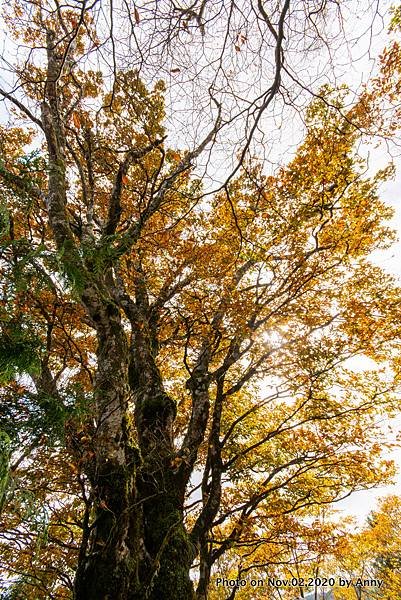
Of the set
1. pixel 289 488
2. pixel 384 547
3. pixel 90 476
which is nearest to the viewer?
pixel 90 476

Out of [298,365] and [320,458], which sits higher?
[298,365]

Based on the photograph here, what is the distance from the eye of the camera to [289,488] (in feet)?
26.7

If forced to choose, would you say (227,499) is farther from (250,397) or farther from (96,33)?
(96,33)

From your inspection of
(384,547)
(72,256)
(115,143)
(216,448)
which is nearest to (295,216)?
(115,143)

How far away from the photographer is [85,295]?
370 centimetres

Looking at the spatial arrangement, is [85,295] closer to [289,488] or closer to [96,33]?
[96,33]

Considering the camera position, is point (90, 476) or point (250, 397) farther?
point (250, 397)

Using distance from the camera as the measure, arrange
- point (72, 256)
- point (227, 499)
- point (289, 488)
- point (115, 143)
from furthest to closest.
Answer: point (227, 499) → point (289, 488) → point (115, 143) → point (72, 256)

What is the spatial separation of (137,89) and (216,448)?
5.30 m

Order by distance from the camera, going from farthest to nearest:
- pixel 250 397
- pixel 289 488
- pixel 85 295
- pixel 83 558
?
pixel 250 397 < pixel 289 488 < pixel 85 295 < pixel 83 558

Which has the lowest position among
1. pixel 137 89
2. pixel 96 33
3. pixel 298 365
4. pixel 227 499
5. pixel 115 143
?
pixel 227 499

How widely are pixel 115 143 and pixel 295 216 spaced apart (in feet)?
13.9

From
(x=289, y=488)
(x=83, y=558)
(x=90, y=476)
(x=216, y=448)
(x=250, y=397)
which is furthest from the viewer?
(x=250, y=397)

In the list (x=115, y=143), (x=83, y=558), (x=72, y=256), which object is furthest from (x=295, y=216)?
(x=83, y=558)
